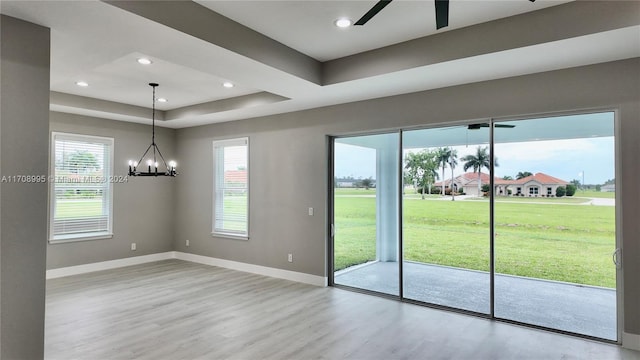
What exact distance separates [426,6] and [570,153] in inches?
89.4

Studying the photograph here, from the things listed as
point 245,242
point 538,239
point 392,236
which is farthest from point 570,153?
point 245,242

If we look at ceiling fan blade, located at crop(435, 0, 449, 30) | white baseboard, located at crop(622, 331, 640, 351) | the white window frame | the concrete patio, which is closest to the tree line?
the concrete patio

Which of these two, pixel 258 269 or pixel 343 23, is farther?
pixel 258 269

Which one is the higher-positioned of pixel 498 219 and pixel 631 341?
pixel 498 219

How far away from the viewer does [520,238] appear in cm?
414

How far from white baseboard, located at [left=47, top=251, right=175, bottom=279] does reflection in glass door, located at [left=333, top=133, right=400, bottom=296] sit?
12.8ft

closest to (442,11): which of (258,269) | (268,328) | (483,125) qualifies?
(483,125)

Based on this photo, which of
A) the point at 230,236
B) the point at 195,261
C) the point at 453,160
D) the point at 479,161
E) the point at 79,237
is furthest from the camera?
the point at 195,261

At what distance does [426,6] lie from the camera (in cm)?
298

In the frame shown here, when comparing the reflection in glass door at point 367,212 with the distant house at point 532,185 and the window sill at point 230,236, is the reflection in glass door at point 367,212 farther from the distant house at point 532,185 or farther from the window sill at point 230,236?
the window sill at point 230,236

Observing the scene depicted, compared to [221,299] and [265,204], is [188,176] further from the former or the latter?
[221,299]

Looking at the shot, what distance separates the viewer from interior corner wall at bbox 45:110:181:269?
6176 mm

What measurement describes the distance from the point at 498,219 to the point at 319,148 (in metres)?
2.64

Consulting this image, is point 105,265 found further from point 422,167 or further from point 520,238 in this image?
point 520,238
